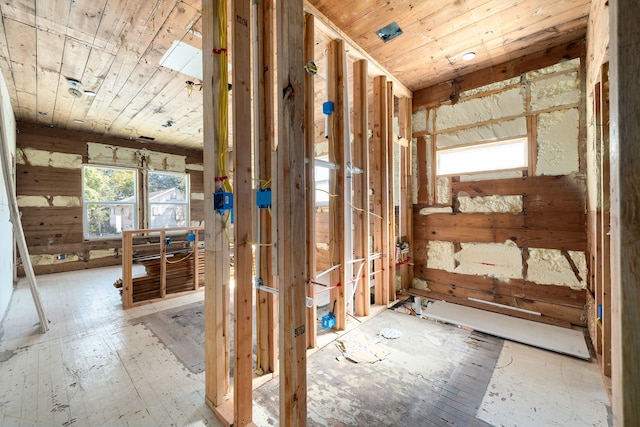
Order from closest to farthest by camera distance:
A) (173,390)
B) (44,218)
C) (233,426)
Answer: (233,426) → (173,390) → (44,218)

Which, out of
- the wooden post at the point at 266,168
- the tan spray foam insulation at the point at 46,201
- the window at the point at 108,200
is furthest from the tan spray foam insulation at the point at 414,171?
the tan spray foam insulation at the point at 46,201

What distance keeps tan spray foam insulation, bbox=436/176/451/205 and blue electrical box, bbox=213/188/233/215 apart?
2897 millimetres

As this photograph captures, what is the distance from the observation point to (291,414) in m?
1.02

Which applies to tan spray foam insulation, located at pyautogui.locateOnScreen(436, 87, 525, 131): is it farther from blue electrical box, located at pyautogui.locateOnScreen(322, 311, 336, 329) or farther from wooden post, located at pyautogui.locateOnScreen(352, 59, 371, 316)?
blue electrical box, located at pyautogui.locateOnScreen(322, 311, 336, 329)

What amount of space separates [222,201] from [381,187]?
2.20 meters

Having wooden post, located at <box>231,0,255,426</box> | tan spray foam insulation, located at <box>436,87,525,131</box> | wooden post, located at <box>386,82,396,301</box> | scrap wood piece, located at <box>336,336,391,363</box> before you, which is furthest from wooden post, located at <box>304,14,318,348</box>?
tan spray foam insulation, located at <box>436,87,525,131</box>

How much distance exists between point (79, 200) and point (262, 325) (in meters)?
5.76

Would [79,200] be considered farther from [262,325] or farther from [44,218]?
[262,325]

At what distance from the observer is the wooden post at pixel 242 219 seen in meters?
1.43

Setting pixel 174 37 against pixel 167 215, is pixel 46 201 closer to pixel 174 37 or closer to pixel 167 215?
pixel 167 215

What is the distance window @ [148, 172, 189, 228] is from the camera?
6.18 metres

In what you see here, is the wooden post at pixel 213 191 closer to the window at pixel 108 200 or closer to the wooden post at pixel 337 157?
the wooden post at pixel 337 157

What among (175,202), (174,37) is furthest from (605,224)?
(175,202)

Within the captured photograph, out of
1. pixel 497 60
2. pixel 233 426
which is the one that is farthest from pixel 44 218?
pixel 497 60
